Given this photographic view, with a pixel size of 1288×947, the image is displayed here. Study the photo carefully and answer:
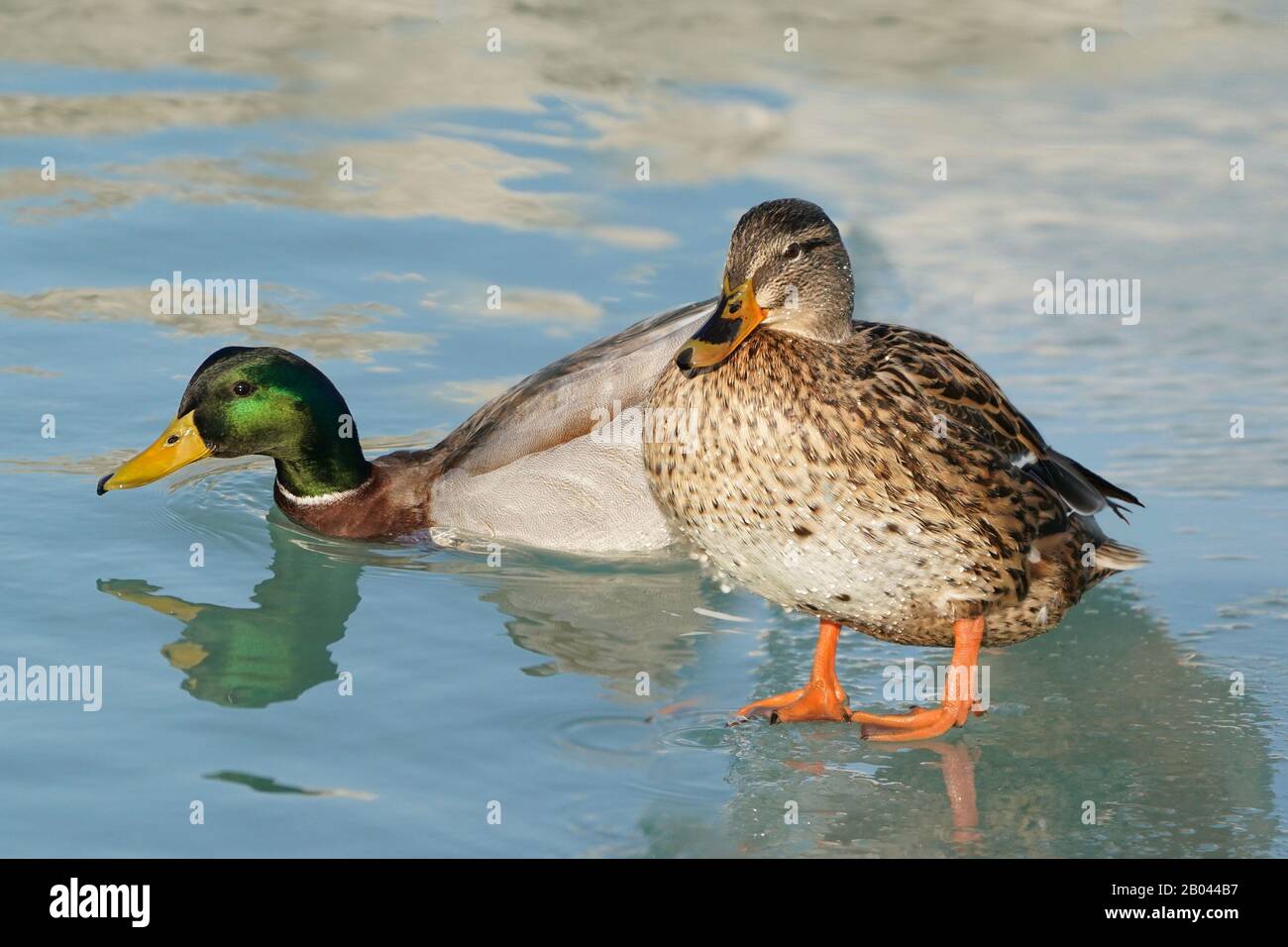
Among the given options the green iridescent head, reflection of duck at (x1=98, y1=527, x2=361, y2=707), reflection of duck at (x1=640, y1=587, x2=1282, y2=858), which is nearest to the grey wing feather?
the green iridescent head

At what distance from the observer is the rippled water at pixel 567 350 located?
5727 millimetres

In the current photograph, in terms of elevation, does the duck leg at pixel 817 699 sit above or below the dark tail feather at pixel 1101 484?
below

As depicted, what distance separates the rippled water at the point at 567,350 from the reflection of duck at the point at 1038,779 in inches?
0.7

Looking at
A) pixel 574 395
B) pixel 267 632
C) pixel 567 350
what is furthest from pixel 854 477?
pixel 567 350

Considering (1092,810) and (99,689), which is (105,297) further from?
(1092,810)

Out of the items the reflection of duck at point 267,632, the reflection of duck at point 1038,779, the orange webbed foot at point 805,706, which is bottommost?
the reflection of duck at point 1038,779

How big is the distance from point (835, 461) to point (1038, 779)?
1249 millimetres

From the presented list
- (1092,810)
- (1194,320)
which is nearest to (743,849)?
(1092,810)

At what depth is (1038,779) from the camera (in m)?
5.86

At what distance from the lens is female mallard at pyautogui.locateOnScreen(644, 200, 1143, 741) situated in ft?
18.1

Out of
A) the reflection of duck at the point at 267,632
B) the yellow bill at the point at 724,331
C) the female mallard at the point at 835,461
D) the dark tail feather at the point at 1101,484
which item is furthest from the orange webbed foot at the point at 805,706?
the reflection of duck at the point at 267,632

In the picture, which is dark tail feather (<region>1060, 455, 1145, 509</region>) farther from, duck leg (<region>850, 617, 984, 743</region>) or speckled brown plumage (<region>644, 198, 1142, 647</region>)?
duck leg (<region>850, 617, 984, 743</region>)

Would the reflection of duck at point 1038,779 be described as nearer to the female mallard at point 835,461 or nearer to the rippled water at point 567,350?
the rippled water at point 567,350

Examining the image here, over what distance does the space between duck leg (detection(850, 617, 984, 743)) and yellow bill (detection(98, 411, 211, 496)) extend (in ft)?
11.6
